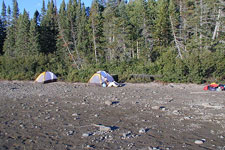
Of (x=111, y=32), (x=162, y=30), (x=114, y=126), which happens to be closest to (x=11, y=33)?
(x=111, y=32)

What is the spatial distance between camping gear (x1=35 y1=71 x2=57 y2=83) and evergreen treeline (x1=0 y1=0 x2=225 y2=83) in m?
1.28

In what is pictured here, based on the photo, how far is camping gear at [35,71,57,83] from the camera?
778 inches

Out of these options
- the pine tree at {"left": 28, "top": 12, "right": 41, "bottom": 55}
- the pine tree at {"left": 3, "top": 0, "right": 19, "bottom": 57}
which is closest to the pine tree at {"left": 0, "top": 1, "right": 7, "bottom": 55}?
the pine tree at {"left": 3, "top": 0, "right": 19, "bottom": 57}

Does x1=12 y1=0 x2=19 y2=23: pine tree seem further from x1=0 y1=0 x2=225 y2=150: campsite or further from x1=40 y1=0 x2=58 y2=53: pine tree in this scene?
x1=0 y1=0 x2=225 y2=150: campsite

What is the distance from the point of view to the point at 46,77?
2003 cm

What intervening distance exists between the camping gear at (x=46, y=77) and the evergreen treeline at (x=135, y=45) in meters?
1.28

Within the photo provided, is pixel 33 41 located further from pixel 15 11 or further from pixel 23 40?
pixel 15 11

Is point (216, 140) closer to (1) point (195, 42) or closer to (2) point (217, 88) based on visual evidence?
(2) point (217, 88)

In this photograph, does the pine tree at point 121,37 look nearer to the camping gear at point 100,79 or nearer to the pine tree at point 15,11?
the camping gear at point 100,79

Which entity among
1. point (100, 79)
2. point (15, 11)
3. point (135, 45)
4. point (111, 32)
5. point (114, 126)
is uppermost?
point (15, 11)

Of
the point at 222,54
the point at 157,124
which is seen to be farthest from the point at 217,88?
the point at 157,124

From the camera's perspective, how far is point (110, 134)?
230 inches

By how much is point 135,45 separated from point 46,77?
1713 centimetres

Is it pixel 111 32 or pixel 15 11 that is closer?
pixel 111 32
